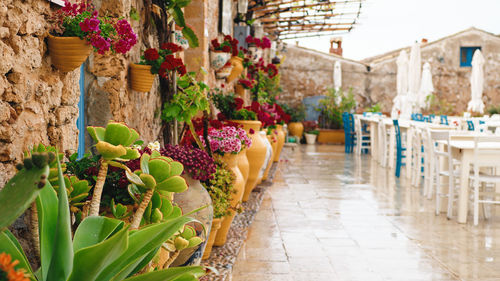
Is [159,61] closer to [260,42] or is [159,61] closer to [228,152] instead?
[228,152]

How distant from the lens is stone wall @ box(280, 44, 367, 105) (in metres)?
16.9

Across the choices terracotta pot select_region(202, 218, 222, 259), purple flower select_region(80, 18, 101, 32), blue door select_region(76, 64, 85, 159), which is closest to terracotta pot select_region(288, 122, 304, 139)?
terracotta pot select_region(202, 218, 222, 259)

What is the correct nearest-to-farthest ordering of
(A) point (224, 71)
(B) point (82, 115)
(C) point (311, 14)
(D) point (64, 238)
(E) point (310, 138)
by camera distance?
(D) point (64, 238) → (B) point (82, 115) → (A) point (224, 71) → (C) point (311, 14) → (E) point (310, 138)

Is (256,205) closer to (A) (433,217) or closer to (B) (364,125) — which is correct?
(A) (433,217)

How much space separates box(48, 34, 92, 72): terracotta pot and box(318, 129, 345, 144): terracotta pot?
525 inches

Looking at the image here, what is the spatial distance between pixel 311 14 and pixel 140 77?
8488 millimetres

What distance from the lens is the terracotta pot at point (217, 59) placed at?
6079 mm

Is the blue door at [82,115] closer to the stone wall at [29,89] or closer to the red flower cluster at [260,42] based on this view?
the stone wall at [29,89]

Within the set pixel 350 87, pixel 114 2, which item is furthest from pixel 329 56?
pixel 114 2

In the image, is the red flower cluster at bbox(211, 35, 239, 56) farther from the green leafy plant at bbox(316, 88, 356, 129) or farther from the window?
the window

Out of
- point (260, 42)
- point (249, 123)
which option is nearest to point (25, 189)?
point (249, 123)

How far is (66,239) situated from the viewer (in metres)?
1.23

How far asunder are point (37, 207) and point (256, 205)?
433cm

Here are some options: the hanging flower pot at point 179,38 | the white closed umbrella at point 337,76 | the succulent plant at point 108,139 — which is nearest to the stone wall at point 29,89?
the succulent plant at point 108,139
